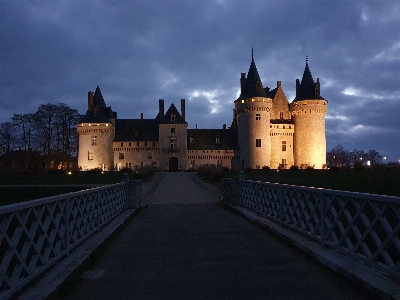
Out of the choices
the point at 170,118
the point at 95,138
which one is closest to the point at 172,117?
the point at 170,118

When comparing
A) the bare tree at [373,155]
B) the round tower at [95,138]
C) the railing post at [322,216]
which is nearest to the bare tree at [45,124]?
the round tower at [95,138]

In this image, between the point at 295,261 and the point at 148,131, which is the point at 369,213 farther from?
the point at 148,131

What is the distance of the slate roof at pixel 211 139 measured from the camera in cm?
6938

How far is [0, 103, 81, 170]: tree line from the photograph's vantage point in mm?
55594

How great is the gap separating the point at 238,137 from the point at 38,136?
3161 cm

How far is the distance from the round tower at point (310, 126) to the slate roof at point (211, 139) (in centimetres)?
1093

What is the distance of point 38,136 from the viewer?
57.2 metres

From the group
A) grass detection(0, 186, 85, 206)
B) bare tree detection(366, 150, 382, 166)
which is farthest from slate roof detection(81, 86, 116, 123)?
bare tree detection(366, 150, 382, 166)

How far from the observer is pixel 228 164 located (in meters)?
68.6

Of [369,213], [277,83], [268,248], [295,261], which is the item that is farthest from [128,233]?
[277,83]

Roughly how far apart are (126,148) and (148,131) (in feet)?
17.2

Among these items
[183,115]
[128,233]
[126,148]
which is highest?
[183,115]

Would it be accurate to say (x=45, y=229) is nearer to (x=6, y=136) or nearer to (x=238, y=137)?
(x=6, y=136)

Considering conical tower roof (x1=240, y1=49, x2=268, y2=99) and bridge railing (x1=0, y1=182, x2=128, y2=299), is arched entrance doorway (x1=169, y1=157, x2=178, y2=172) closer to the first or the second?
conical tower roof (x1=240, y1=49, x2=268, y2=99)
